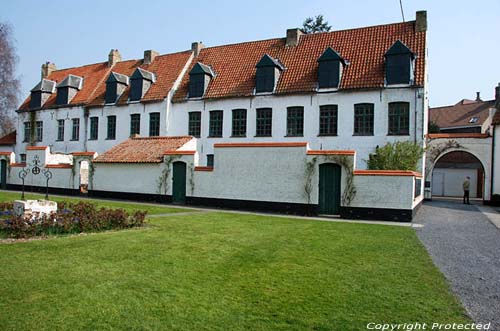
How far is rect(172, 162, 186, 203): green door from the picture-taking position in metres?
20.3

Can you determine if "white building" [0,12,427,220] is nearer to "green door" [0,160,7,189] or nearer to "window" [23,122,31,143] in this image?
"green door" [0,160,7,189]

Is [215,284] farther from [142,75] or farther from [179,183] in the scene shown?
[142,75]

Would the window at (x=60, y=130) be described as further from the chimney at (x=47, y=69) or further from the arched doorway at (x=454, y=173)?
A: the arched doorway at (x=454, y=173)

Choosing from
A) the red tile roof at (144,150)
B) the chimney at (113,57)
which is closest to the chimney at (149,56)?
the chimney at (113,57)

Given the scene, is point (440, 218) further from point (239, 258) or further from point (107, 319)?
point (107, 319)

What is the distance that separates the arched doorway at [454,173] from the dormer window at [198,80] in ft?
74.5

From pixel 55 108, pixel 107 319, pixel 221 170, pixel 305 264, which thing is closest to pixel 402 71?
pixel 221 170

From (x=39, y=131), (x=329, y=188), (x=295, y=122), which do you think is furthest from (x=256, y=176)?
(x=39, y=131)

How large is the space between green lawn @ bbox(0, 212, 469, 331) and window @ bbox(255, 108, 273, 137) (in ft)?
48.9

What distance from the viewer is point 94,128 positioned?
31547mm

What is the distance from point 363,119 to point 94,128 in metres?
20.8

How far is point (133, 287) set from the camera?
595 centimetres

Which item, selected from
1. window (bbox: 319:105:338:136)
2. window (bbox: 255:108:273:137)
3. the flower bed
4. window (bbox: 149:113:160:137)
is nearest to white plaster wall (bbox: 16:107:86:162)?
window (bbox: 149:113:160:137)

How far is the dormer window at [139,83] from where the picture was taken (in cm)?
2936
